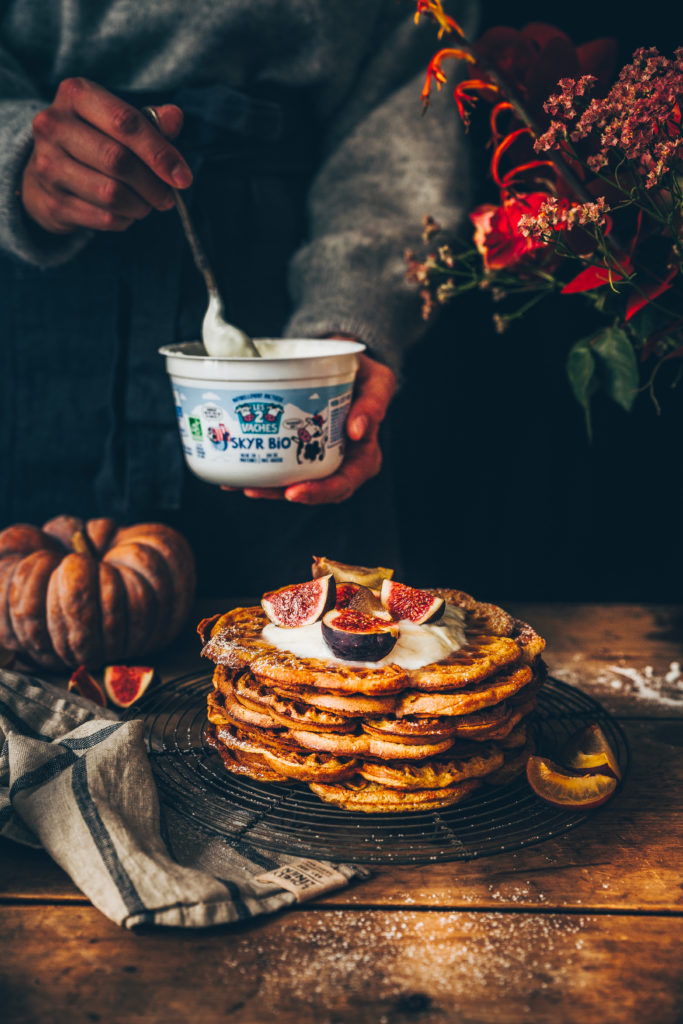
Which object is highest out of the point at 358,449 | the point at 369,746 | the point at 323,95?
the point at 323,95

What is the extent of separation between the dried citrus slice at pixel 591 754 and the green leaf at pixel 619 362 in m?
0.70

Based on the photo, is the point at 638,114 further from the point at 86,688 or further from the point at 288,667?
the point at 86,688

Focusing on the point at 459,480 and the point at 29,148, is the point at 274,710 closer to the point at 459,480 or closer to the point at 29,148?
the point at 29,148

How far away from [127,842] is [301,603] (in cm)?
56

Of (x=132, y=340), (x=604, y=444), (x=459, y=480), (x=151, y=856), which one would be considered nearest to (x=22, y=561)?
(x=132, y=340)

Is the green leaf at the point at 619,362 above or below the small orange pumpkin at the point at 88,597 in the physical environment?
above

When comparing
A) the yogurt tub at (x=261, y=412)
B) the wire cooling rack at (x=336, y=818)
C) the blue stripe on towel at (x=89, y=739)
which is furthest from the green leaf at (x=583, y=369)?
the blue stripe on towel at (x=89, y=739)

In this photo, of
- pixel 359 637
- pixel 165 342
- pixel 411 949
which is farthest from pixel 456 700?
pixel 165 342

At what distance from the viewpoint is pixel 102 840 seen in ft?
4.35

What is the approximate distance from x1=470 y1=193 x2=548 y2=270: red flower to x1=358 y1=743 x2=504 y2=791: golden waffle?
1.01m

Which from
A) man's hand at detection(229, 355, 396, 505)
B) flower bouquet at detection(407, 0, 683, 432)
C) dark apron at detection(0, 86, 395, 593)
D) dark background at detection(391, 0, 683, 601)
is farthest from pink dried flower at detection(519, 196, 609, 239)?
dark background at detection(391, 0, 683, 601)

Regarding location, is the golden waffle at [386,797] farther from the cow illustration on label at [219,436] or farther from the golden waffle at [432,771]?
the cow illustration on label at [219,436]

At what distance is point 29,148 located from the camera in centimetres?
220

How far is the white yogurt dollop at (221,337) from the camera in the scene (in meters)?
2.00
